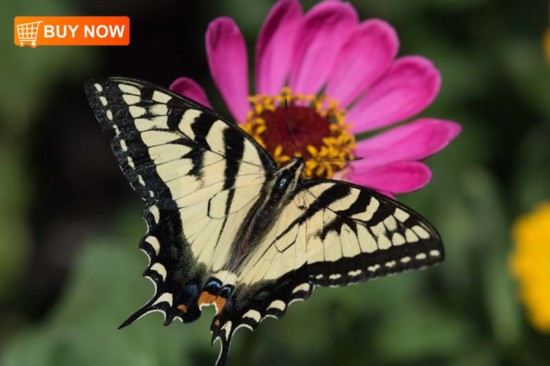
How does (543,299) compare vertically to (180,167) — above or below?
below

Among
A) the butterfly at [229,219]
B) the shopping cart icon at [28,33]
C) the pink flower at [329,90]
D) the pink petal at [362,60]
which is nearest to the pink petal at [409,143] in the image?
the pink flower at [329,90]

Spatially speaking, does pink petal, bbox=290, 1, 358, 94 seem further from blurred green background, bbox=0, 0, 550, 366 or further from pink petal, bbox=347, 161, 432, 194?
blurred green background, bbox=0, 0, 550, 366

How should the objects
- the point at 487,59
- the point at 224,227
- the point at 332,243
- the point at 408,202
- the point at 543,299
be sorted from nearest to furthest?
the point at 332,243 < the point at 224,227 < the point at 543,299 < the point at 408,202 < the point at 487,59

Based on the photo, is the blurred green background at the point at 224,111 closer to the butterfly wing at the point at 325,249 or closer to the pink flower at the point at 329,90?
the butterfly wing at the point at 325,249

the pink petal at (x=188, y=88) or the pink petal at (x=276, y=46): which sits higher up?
the pink petal at (x=276, y=46)

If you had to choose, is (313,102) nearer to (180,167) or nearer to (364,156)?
(364,156)

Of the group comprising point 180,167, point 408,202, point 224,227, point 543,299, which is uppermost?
point 180,167

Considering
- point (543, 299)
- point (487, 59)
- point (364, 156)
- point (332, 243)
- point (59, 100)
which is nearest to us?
point (332, 243)

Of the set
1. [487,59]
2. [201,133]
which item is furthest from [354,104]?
[487,59]
